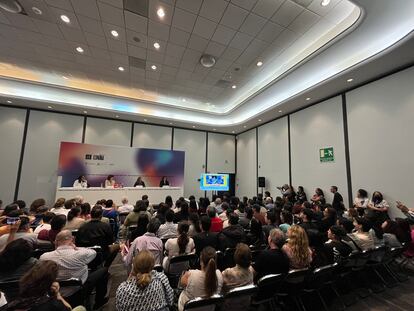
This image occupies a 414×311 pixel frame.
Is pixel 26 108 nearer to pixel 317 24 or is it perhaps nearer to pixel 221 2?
pixel 221 2

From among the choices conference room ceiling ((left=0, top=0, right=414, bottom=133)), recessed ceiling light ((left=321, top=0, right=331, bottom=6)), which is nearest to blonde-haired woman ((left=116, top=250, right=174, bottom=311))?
conference room ceiling ((left=0, top=0, right=414, bottom=133))

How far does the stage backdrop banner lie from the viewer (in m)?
7.54

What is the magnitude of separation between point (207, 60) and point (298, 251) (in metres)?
5.16

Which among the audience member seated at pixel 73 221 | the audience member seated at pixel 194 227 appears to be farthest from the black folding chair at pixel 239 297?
the audience member seated at pixel 73 221

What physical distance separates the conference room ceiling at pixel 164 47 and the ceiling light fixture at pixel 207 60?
0.15 metres

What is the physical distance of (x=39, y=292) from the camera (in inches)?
50.6

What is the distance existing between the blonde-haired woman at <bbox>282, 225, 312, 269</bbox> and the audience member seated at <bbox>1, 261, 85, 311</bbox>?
2245 millimetres

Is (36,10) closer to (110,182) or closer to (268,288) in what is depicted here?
(110,182)

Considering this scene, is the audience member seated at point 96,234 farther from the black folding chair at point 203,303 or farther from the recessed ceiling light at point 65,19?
the recessed ceiling light at point 65,19

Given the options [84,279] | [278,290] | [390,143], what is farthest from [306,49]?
[84,279]

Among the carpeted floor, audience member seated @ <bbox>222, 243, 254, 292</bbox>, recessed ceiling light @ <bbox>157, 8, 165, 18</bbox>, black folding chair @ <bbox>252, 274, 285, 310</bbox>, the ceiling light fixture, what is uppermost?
the ceiling light fixture

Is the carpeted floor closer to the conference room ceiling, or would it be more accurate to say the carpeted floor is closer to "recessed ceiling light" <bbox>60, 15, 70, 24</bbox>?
the conference room ceiling

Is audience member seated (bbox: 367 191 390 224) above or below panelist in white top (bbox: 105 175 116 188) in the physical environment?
below

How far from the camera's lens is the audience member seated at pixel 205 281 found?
162 centimetres
